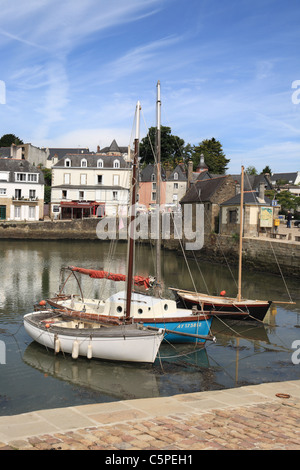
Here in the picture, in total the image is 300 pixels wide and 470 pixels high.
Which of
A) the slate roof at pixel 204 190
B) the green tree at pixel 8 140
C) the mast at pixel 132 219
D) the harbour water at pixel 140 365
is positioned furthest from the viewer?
the green tree at pixel 8 140

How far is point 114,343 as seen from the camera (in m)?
14.8

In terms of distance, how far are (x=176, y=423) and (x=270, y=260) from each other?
28382mm

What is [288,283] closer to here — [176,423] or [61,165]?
[176,423]

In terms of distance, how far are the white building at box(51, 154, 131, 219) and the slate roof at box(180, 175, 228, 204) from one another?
16.4 meters

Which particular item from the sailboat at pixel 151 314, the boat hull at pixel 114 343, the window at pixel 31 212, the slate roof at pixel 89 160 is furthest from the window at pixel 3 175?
the boat hull at pixel 114 343

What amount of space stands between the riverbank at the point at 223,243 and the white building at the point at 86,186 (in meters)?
6.39

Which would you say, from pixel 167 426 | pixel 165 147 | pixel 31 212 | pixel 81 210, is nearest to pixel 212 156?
pixel 165 147

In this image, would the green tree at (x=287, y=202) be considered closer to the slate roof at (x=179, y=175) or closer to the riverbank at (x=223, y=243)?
the slate roof at (x=179, y=175)

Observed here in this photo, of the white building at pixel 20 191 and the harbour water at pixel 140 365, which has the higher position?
the white building at pixel 20 191

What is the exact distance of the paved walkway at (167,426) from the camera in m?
7.30

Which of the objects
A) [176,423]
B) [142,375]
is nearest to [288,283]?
[142,375]

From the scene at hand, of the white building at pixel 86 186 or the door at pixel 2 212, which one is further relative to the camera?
the white building at pixel 86 186

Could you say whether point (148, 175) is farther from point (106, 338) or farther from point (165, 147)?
point (106, 338)

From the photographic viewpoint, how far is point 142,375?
46.4ft
